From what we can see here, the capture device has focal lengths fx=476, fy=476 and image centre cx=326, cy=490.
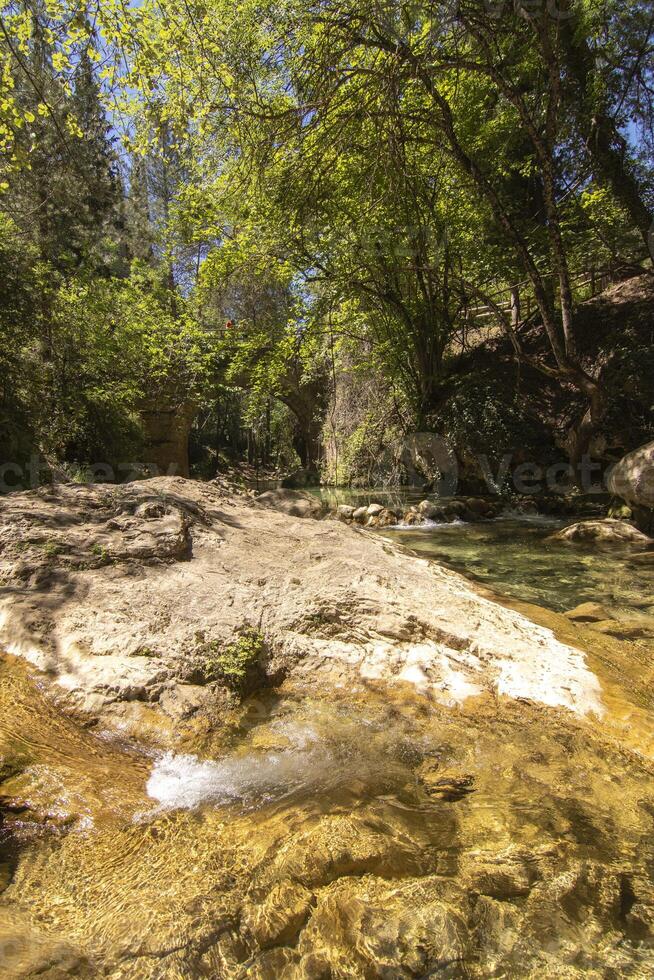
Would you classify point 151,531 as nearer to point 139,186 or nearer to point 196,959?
point 196,959

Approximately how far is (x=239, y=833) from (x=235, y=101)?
6.26m

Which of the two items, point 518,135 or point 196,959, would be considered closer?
point 196,959

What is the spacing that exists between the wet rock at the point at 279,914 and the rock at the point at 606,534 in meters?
7.14

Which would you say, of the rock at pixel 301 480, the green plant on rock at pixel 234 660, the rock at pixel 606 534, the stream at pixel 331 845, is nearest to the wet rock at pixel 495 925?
the stream at pixel 331 845

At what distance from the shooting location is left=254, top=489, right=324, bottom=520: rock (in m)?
6.63

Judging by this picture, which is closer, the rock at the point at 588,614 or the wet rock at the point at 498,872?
the wet rock at the point at 498,872

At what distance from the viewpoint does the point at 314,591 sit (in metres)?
3.23

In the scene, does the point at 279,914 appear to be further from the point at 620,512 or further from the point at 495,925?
the point at 620,512

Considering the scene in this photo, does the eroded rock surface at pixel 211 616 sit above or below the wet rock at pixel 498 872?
above

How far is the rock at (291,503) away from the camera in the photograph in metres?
6.63

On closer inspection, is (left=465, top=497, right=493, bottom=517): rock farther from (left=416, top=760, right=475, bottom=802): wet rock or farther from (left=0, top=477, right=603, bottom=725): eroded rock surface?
(left=416, top=760, right=475, bottom=802): wet rock

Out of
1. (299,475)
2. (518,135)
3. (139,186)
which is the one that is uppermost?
(139,186)

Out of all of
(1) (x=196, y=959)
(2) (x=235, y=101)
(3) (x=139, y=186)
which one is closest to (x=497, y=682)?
(1) (x=196, y=959)

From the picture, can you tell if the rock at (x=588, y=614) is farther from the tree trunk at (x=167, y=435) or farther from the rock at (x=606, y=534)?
the tree trunk at (x=167, y=435)
